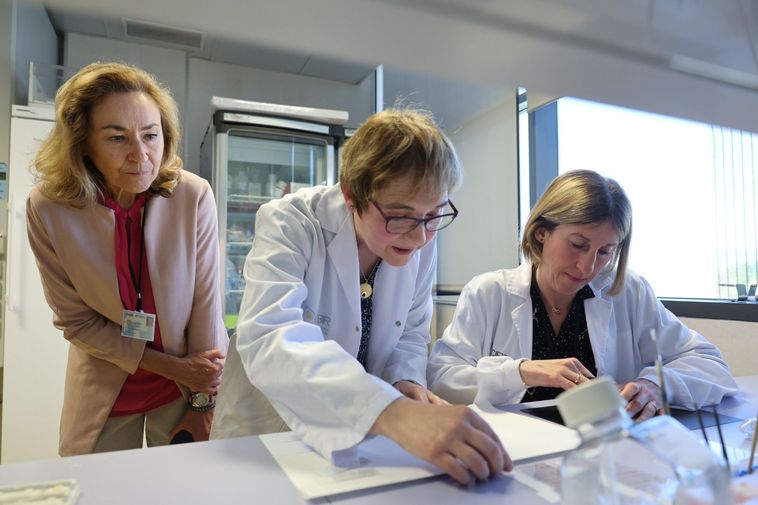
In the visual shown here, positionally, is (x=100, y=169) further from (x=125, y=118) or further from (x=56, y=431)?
(x=56, y=431)

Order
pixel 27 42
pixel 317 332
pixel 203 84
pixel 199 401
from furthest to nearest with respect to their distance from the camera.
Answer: pixel 203 84 < pixel 27 42 < pixel 199 401 < pixel 317 332

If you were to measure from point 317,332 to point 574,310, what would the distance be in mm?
817

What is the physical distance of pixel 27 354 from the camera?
2359mm

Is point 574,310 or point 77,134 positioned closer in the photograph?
point 77,134

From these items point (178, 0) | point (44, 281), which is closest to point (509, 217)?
point (44, 281)

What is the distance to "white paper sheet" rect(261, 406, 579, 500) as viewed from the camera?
0.62 meters

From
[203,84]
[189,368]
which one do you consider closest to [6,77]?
[203,84]

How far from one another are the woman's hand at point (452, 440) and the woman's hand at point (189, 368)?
2.44ft

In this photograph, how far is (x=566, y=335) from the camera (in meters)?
1.34

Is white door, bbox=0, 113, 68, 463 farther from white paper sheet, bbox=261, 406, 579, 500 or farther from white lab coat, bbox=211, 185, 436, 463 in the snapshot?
white paper sheet, bbox=261, 406, 579, 500

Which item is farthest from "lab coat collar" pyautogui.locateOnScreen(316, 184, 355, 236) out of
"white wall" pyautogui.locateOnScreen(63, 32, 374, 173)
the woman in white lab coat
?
"white wall" pyautogui.locateOnScreen(63, 32, 374, 173)

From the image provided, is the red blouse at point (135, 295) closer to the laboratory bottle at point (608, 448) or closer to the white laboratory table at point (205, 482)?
the white laboratory table at point (205, 482)

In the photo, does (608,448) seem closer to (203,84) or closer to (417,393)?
(417,393)

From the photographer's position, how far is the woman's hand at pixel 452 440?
62 cm
